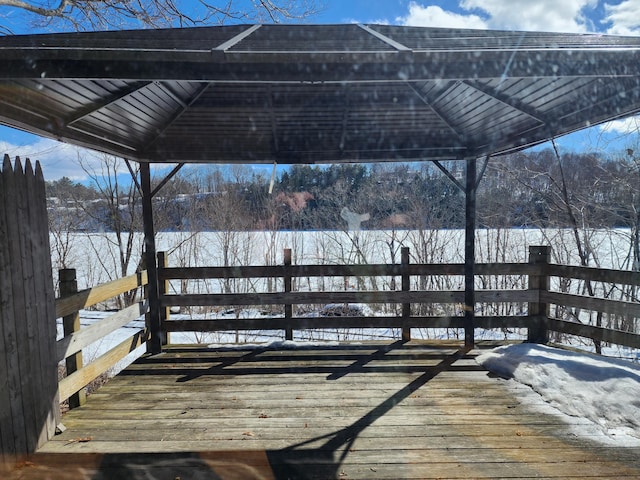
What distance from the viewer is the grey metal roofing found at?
84.4 inches

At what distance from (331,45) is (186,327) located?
12.8 feet

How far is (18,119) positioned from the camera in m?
2.74

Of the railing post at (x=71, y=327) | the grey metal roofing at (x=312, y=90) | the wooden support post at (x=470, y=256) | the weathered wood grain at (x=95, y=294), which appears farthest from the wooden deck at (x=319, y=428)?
the grey metal roofing at (x=312, y=90)

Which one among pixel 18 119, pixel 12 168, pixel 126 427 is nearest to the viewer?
pixel 12 168

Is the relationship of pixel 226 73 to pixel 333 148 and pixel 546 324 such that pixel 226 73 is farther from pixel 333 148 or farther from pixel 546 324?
pixel 546 324

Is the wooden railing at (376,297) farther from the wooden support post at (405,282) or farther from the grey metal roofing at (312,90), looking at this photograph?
the grey metal roofing at (312,90)

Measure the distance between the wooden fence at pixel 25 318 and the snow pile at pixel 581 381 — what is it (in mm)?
4119

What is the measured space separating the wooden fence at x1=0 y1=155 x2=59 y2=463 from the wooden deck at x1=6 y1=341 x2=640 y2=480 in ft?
0.74

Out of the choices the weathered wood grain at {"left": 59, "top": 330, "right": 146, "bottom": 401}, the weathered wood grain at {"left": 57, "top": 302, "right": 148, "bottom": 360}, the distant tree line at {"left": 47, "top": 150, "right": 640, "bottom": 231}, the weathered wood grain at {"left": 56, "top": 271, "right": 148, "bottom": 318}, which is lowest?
the weathered wood grain at {"left": 59, "top": 330, "right": 146, "bottom": 401}

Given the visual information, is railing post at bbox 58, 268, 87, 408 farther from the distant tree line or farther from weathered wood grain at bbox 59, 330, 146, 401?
the distant tree line

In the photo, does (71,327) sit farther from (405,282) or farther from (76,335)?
(405,282)

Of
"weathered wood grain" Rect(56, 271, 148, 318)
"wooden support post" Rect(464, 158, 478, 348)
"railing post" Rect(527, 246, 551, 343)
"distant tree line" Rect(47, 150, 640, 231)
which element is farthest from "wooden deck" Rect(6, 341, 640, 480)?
"distant tree line" Rect(47, 150, 640, 231)

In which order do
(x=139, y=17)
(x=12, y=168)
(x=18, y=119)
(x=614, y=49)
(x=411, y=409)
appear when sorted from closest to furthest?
(x=614, y=49), (x=12, y=168), (x=18, y=119), (x=411, y=409), (x=139, y=17)

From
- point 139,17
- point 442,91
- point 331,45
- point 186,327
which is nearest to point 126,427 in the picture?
point 186,327
